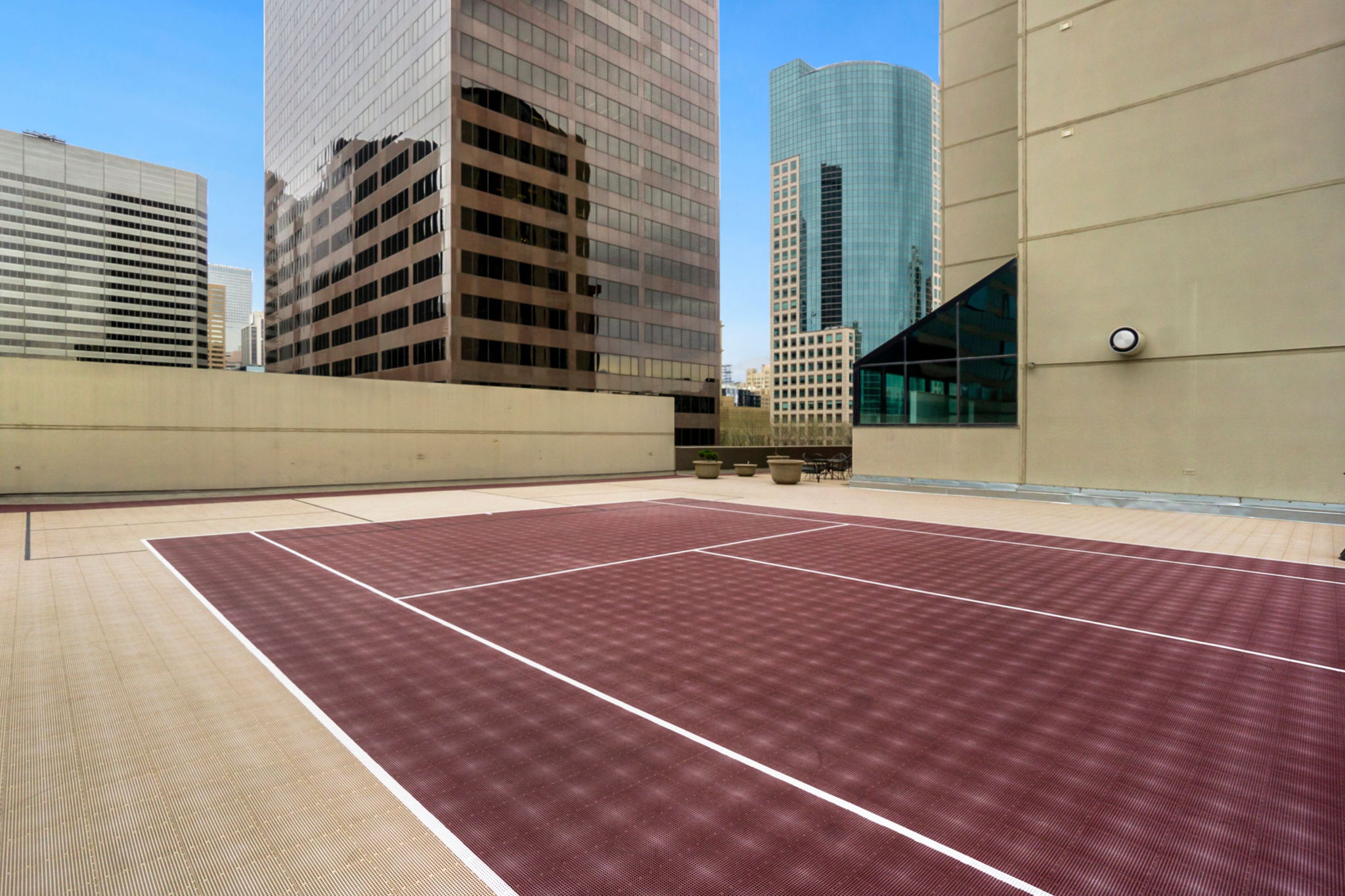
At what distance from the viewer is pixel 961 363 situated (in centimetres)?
2348

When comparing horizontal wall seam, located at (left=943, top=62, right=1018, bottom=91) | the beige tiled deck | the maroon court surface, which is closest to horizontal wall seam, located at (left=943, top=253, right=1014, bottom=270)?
horizontal wall seam, located at (left=943, top=62, right=1018, bottom=91)

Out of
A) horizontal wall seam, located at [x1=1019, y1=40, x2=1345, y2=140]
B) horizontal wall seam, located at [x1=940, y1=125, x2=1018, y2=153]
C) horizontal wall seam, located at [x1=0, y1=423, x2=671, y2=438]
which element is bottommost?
horizontal wall seam, located at [x1=0, y1=423, x2=671, y2=438]

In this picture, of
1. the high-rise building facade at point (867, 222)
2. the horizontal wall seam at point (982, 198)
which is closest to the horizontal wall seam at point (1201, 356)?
the horizontal wall seam at point (982, 198)

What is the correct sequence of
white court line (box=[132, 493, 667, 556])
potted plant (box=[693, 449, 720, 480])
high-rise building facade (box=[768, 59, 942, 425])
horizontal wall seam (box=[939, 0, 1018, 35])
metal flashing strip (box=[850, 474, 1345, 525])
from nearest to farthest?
white court line (box=[132, 493, 667, 556]) < metal flashing strip (box=[850, 474, 1345, 525]) < horizontal wall seam (box=[939, 0, 1018, 35]) < potted plant (box=[693, 449, 720, 480]) < high-rise building facade (box=[768, 59, 942, 425])

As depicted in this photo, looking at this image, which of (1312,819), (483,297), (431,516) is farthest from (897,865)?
(483,297)

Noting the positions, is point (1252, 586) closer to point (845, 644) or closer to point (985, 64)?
point (845, 644)

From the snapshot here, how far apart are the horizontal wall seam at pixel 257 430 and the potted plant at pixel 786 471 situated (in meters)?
9.24

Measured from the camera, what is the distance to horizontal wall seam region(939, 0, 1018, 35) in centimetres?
2605

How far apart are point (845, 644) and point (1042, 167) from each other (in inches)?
868

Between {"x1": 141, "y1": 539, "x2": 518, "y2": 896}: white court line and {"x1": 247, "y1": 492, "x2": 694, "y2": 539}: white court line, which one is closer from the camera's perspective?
{"x1": 141, "y1": 539, "x2": 518, "y2": 896}: white court line

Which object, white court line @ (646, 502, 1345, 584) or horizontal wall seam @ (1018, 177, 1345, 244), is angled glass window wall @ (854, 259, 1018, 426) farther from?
white court line @ (646, 502, 1345, 584)

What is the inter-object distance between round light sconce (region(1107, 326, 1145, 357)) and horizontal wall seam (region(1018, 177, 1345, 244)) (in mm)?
3302

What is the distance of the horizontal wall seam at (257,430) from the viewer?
18.7 m

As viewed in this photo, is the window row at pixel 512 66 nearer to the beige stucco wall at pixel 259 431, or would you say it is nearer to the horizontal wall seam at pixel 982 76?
the beige stucco wall at pixel 259 431
